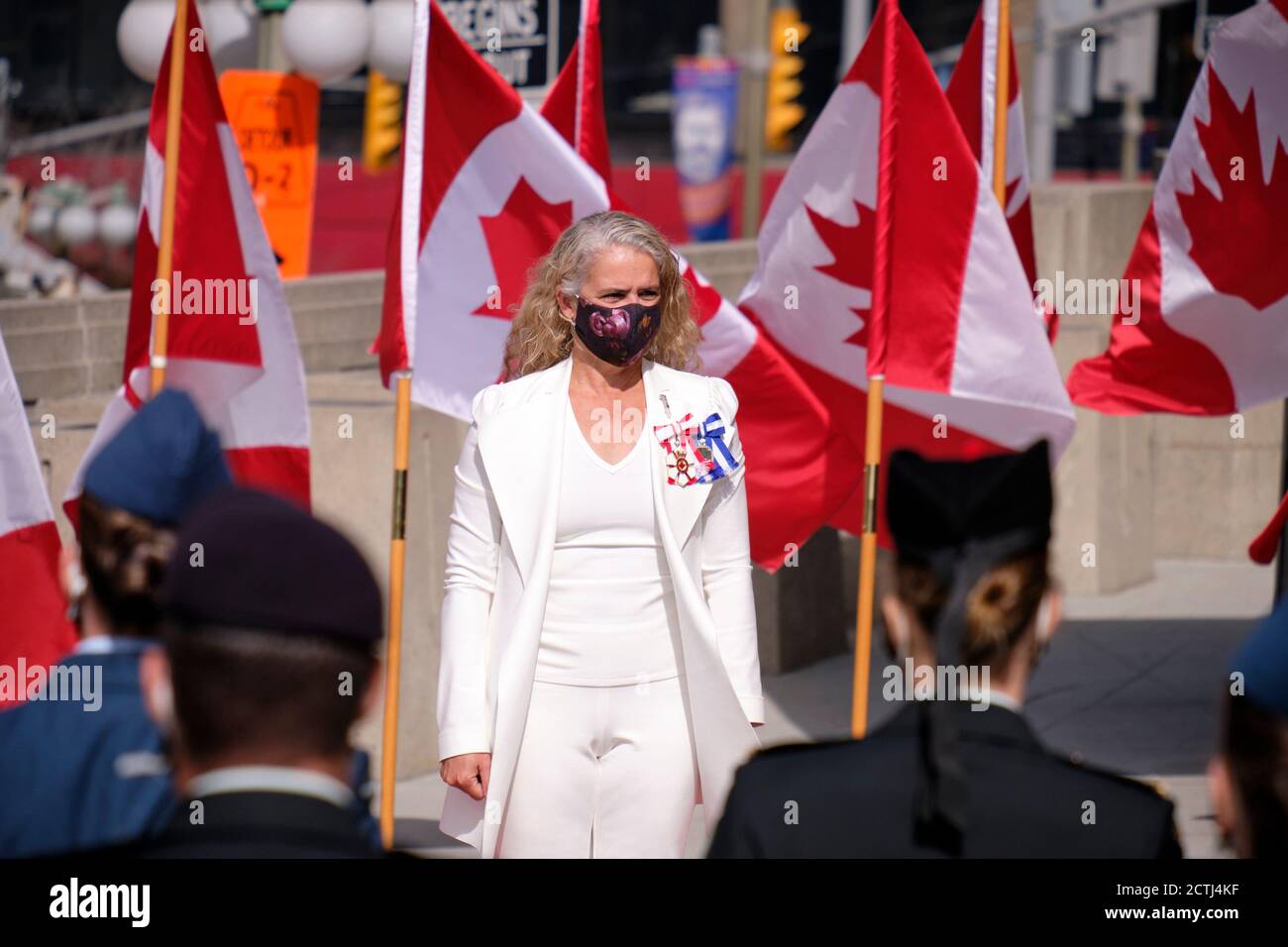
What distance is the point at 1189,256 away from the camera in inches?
221

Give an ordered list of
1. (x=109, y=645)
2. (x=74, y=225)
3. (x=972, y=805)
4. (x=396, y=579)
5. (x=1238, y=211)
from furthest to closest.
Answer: (x=74, y=225), (x=1238, y=211), (x=396, y=579), (x=109, y=645), (x=972, y=805)

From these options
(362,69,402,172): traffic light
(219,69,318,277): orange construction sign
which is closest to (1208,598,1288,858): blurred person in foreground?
(219,69,318,277): orange construction sign

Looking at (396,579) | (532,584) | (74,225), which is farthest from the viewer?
(74,225)

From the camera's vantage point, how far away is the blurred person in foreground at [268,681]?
177cm

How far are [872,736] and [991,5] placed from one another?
3.80 meters

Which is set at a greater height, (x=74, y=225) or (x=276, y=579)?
(x=74, y=225)

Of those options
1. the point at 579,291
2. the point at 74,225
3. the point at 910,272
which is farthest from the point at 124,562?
the point at 74,225

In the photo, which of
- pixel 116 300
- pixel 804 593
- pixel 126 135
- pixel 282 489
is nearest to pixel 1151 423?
pixel 804 593

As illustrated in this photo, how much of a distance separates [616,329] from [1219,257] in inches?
98.9

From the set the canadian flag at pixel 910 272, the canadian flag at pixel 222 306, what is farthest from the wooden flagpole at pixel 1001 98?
the canadian flag at pixel 222 306

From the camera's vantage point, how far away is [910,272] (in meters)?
5.28

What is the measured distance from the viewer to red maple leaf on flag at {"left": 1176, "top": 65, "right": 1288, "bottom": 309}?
5.44 m

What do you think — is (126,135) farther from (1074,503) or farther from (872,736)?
(872,736)

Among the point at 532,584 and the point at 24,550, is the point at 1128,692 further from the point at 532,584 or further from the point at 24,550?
the point at 24,550
